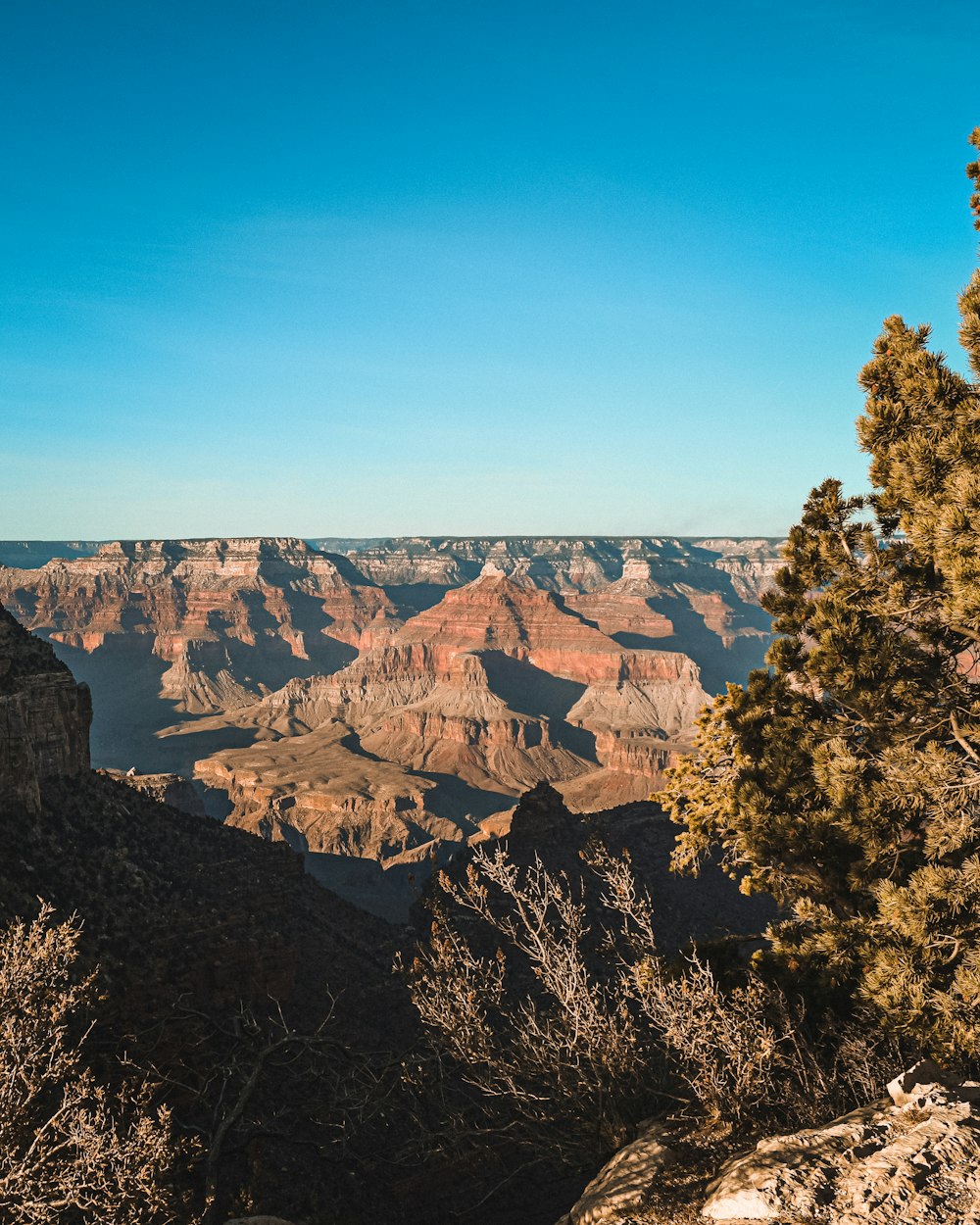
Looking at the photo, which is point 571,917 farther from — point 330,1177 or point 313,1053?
point 313,1053

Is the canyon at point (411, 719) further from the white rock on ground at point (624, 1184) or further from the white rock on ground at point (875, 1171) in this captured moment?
the white rock on ground at point (875, 1171)

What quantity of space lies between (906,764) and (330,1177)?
14.1 meters

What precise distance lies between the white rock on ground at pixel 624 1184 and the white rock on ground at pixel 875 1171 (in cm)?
83

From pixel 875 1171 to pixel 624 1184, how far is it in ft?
8.93

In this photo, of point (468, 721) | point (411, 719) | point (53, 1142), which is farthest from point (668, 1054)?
point (411, 719)

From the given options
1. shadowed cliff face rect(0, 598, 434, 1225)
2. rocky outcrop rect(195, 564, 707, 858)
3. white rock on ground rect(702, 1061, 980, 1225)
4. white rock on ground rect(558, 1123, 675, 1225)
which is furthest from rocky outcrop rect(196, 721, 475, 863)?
white rock on ground rect(702, 1061, 980, 1225)

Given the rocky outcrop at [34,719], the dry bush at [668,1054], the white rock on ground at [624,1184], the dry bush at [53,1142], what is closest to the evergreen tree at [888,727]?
the dry bush at [668,1054]

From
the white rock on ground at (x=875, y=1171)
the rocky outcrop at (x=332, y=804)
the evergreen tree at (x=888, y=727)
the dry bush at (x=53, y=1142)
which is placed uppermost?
the evergreen tree at (x=888, y=727)

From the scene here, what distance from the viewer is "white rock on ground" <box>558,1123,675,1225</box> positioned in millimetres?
8062

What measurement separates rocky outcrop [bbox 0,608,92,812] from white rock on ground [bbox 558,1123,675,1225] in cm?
2174

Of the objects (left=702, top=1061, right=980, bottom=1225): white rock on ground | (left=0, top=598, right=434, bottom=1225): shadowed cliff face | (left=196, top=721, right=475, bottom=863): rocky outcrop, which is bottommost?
(left=196, top=721, right=475, bottom=863): rocky outcrop

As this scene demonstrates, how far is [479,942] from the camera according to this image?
31344 mm

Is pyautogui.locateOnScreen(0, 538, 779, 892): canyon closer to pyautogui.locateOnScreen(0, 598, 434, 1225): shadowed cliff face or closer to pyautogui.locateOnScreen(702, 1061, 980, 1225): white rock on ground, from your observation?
pyautogui.locateOnScreen(0, 598, 434, 1225): shadowed cliff face

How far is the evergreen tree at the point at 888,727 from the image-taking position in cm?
1113
